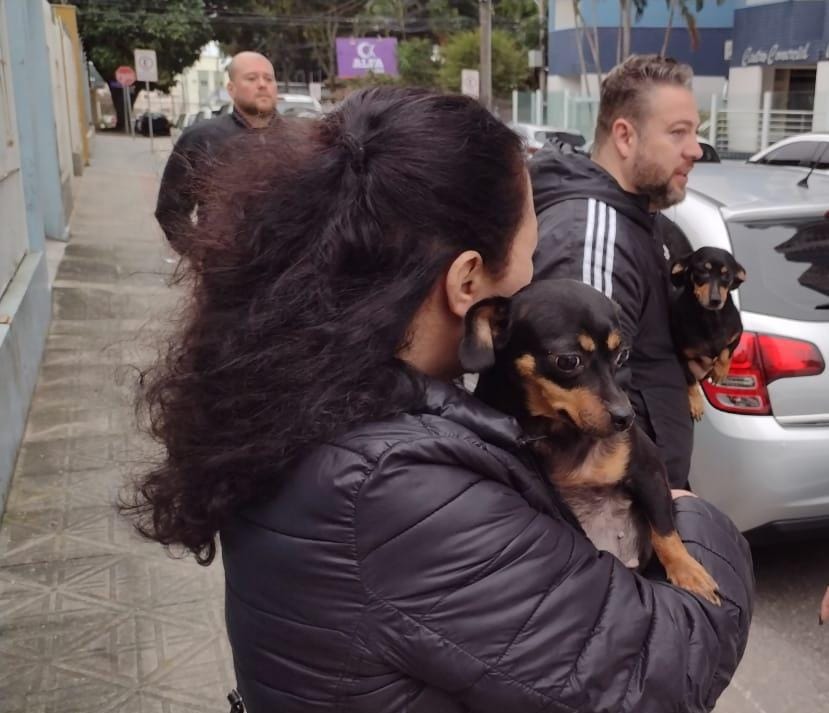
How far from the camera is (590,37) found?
4025 cm

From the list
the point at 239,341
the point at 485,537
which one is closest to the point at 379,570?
the point at 485,537

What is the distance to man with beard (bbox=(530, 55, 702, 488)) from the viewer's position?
2.63 m

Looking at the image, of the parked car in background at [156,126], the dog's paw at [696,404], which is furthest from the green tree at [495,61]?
the dog's paw at [696,404]

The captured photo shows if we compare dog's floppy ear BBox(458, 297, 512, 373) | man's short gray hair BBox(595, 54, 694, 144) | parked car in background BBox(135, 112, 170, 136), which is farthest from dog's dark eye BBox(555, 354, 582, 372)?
parked car in background BBox(135, 112, 170, 136)

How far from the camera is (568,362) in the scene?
1.88 m

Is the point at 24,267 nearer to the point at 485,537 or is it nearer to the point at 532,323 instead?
the point at 532,323

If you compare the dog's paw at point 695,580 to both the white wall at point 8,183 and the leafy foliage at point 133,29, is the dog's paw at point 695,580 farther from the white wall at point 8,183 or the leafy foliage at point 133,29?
the leafy foliage at point 133,29

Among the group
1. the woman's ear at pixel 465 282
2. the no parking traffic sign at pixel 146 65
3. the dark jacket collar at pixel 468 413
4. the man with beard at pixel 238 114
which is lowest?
the dark jacket collar at pixel 468 413

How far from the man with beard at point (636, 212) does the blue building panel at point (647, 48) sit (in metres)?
36.0

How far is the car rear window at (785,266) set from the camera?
3947 mm

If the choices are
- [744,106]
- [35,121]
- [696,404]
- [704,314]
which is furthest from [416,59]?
[704,314]

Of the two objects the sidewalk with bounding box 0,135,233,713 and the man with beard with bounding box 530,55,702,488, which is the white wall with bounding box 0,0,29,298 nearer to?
the sidewalk with bounding box 0,135,233,713

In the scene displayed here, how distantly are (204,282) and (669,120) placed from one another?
6.78 feet

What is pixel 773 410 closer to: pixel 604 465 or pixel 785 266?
pixel 785 266
